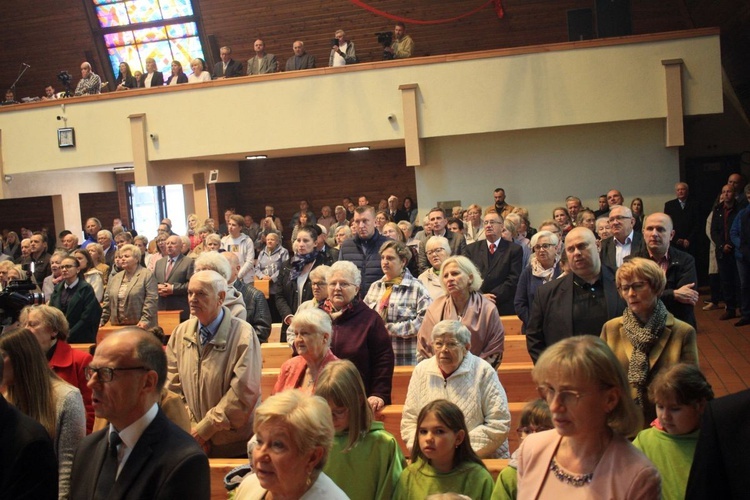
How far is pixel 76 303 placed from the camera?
20.5 ft

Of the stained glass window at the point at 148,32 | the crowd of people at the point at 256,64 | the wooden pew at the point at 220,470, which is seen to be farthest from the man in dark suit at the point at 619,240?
the stained glass window at the point at 148,32

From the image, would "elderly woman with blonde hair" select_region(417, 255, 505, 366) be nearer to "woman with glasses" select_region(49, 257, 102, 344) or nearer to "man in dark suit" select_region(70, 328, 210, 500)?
"man in dark suit" select_region(70, 328, 210, 500)

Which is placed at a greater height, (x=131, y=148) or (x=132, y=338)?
(x=131, y=148)

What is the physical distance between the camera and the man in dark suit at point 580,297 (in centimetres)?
387

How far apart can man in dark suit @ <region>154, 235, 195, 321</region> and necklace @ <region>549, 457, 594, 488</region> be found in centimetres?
504

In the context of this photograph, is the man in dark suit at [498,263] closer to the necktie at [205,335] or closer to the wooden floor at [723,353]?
the wooden floor at [723,353]

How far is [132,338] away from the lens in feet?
7.33

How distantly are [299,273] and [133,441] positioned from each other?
436 cm

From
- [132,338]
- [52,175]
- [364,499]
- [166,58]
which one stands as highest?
[166,58]

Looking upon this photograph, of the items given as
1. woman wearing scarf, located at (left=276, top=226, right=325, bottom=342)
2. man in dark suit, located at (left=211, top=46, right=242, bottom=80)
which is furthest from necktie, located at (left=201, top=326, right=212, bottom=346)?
man in dark suit, located at (left=211, top=46, right=242, bottom=80)

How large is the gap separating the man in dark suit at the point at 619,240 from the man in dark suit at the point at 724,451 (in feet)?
12.8

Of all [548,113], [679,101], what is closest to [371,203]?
[548,113]

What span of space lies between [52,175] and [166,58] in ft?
10.1

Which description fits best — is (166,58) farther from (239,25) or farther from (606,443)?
(606,443)
